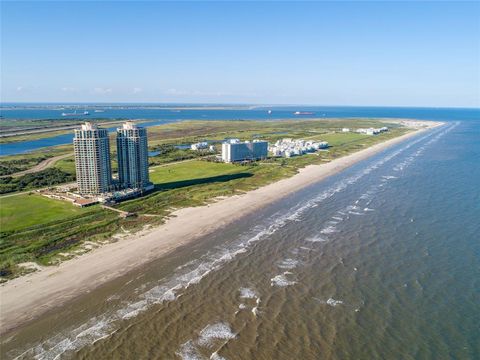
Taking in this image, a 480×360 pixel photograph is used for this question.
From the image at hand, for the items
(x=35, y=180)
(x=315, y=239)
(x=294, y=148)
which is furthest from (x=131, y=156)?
(x=294, y=148)

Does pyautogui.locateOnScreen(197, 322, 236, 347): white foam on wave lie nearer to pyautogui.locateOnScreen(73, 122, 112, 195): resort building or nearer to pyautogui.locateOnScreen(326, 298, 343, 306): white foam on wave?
pyautogui.locateOnScreen(326, 298, 343, 306): white foam on wave

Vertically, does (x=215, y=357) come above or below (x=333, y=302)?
below

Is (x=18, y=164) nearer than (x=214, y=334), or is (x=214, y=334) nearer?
(x=214, y=334)

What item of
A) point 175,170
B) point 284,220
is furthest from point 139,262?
point 175,170

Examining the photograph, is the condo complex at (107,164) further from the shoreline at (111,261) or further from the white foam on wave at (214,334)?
the white foam on wave at (214,334)

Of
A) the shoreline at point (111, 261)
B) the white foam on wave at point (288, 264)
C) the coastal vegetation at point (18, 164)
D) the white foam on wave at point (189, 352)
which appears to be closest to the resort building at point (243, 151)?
the shoreline at point (111, 261)

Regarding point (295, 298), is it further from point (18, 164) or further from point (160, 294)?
point (18, 164)
